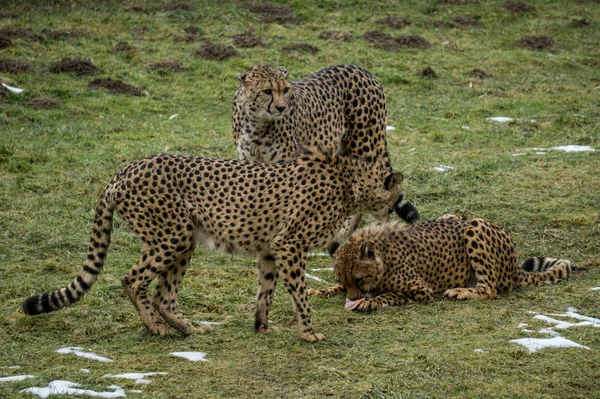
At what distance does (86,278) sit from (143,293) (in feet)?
1.27

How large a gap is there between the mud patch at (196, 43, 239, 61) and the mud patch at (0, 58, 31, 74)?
2841mm

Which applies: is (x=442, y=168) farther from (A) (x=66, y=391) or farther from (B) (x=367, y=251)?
(A) (x=66, y=391)

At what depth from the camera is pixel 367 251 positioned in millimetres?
6746

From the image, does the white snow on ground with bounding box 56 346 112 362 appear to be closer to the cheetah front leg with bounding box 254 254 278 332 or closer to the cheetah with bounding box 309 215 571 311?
the cheetah front leg with bounding box 254 254 278 332

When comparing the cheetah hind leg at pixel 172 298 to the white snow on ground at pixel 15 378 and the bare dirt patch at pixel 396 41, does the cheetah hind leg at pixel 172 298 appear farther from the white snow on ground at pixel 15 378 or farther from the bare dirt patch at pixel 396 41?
the bare dirt patch at pixel 396 41

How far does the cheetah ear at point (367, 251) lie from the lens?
22.1ft

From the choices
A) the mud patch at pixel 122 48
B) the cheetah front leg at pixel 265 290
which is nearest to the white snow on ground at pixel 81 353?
the cheetah front leg at pixel 265 290

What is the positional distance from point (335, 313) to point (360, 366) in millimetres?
1253

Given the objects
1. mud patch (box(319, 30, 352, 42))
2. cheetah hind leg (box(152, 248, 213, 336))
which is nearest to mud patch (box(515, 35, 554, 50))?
mud patch (box(319, 30, 352, 42))

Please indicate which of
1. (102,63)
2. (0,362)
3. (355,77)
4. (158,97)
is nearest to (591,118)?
(355,77)

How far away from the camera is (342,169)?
20.9 feet

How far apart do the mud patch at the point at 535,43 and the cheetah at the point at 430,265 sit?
9.91m

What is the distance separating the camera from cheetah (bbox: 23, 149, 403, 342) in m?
5.91

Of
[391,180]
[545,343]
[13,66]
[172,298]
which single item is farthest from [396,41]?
[545,343]
